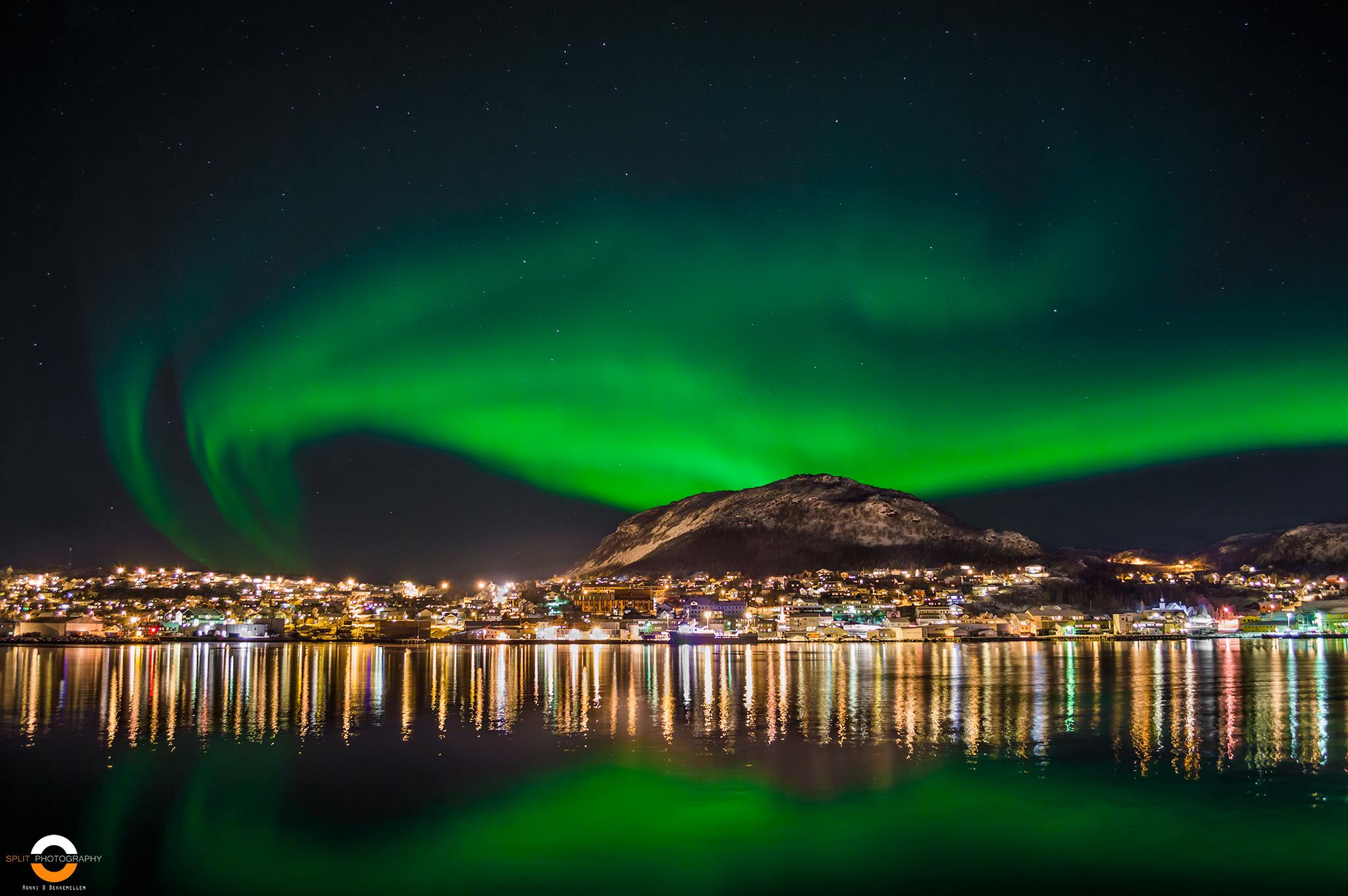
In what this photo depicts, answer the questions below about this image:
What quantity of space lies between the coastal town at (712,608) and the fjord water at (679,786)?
75.7 metres

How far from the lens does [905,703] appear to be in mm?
36125

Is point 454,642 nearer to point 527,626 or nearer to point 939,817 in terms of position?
point 527,626

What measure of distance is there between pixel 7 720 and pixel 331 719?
30.7ft

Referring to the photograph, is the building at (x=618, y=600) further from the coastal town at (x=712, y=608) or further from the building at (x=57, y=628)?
the building at (x=57, y=628)

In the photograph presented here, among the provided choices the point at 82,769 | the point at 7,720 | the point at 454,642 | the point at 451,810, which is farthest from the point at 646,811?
the point at 454,642

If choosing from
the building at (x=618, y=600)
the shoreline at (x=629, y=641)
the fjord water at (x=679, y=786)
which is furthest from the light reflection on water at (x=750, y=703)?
the building at (x=618, y=600)

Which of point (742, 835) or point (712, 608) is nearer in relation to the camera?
point (742, 835)

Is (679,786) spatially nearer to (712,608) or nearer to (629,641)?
(629,641)

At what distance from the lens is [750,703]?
36531 millimetres

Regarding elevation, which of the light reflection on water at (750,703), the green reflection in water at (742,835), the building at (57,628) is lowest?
the building at (57,628)

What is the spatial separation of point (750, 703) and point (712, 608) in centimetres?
10939

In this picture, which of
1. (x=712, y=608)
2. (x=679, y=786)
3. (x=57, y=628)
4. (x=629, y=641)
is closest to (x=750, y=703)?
(x=679, y=786)

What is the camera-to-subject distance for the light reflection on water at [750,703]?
26.4m

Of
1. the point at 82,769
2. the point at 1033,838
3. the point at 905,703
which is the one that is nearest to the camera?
the point at 1033,838
